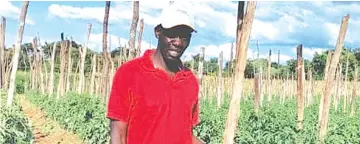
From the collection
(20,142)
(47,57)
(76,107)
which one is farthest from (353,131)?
(47,57)

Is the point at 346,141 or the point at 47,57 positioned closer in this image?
the point at 346,141

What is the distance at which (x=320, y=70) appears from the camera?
4716cm

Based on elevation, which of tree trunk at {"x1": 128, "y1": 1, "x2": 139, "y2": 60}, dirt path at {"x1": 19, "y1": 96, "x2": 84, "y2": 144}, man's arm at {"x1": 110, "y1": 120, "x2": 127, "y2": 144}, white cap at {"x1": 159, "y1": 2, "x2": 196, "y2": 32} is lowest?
dirt path at {"x1": 19, "y1": 96, "x2": 84, "y2": 144}

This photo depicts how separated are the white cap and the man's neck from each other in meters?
0.19

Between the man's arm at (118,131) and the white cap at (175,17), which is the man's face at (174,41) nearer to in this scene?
the white cap at (175,17)

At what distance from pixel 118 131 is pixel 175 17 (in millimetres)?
583

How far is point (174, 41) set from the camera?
2.96m

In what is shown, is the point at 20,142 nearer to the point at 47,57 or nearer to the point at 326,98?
the point at 326,98

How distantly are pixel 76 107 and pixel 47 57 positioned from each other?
19.9 meters

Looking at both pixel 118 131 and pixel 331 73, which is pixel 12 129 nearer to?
pixel 331 73

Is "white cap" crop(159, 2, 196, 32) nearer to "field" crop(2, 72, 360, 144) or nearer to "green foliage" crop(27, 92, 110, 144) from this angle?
"field" crop(2, 72, 360, 144)

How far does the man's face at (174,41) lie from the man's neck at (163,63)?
3 centimetres

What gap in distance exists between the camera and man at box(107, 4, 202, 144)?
2869 millimetres

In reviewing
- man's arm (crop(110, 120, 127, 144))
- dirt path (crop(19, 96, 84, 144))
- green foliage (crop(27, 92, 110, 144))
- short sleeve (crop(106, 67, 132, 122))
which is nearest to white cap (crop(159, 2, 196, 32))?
short sleeve (crop(106, 67, 132, 122))
